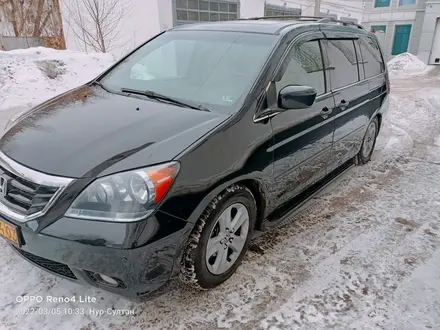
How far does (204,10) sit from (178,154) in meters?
12.6

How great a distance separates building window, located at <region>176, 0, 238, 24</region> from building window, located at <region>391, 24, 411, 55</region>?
14336 mm

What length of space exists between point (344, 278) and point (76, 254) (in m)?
1.91

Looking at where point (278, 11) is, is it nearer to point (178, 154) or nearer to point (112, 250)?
point (178, 154)

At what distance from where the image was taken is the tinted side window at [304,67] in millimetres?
2920

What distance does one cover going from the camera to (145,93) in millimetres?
2898

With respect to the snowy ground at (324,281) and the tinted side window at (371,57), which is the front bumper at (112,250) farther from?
the tinted side window at (371,57)

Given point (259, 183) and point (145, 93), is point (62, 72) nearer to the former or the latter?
point (145, 93)

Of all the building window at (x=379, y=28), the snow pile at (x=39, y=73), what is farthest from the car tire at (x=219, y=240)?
the building window at (x=379, y=28)

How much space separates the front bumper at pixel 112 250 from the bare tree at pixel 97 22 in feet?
35.3

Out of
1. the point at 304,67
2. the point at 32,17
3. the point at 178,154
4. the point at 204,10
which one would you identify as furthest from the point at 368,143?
the point at 32,17

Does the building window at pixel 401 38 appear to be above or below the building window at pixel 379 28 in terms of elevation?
below

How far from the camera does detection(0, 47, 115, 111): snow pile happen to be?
6863 mm

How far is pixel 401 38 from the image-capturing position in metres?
23.9

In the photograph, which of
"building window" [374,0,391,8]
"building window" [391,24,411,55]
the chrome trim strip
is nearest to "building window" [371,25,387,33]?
"building window" [391,24,411,55]
